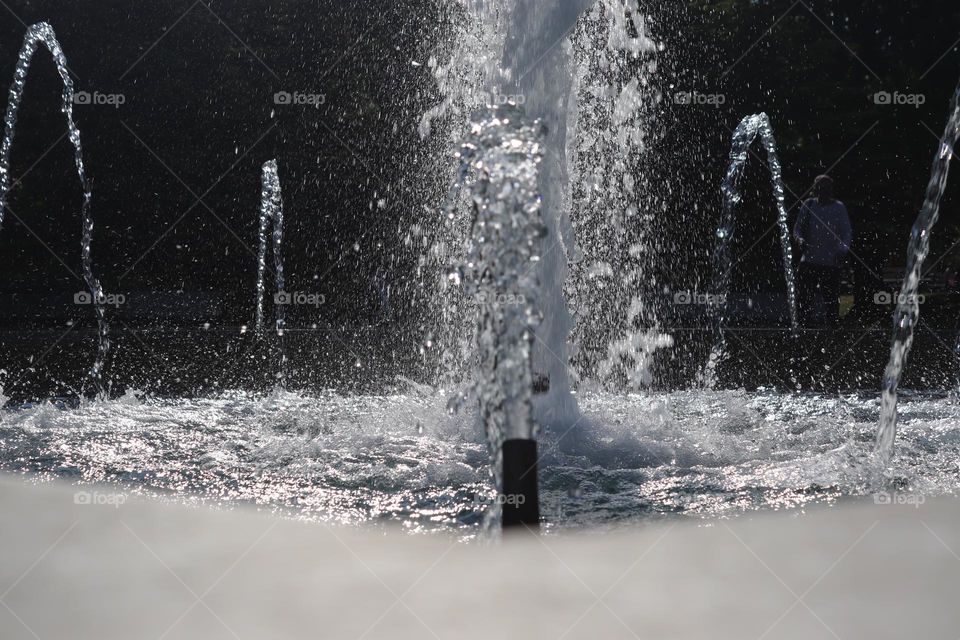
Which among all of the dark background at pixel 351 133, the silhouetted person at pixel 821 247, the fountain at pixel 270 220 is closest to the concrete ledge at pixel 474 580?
the silhouetted person at pixel 821 247

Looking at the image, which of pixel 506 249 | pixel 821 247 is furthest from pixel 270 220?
pixel 506 249

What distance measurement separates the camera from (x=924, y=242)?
4996mm

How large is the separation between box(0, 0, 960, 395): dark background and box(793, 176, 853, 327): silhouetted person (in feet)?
20.7

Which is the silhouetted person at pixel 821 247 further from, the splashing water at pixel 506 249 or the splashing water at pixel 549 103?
the splashing water at pixel 506 249

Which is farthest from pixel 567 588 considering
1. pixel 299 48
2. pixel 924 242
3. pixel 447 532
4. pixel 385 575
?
pixel 299 48

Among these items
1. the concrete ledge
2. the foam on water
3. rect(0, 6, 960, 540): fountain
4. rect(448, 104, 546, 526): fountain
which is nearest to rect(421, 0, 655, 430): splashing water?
rect(0, 6, 960, 540): fountain

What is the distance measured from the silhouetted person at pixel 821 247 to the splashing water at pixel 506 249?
827 cm

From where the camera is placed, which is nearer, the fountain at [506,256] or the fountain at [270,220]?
the fountain at [506,256]

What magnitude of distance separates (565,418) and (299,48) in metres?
17.2

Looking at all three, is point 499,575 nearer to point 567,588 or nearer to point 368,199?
point 567,588

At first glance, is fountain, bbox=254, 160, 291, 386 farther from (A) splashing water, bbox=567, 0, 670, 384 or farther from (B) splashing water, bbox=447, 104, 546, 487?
(B) splashing water, bbox=447, 104, 546, 487

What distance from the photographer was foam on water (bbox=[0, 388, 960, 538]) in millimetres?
3529

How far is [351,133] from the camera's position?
20656 mm

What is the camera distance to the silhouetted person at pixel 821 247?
35.9ft
